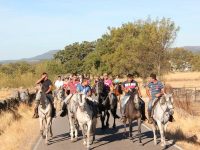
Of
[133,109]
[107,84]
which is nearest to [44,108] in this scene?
[133,109]

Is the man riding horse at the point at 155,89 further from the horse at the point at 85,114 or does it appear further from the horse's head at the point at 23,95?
the horse's head at the point at 23,95

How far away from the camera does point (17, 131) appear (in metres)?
21.1

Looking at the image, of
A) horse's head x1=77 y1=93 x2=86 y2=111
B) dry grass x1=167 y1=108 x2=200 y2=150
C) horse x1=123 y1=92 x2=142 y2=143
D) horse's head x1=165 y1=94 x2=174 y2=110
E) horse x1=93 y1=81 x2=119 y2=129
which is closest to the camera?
horse's head x1=165 y1=94 x2=174 y2=110

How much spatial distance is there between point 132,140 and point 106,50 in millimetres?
72557

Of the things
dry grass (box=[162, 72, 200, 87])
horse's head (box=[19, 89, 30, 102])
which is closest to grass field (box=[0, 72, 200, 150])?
horse's head (box=[19, 89, 30, 102])

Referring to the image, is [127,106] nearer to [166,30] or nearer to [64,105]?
[64,105]

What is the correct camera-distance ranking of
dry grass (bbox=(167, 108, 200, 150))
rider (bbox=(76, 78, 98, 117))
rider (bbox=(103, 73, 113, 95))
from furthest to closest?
rider (bbox=(103, 73, 113, 95)) < rider (bbox=(76, 78, 98, 117)) < dry grass (bbox=(167, 108, 200, 150))

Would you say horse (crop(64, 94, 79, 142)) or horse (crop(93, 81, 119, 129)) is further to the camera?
horse (crop(93, 81, 119, 129))

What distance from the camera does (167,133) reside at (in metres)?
19.0

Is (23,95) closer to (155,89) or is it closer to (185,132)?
(185,132)

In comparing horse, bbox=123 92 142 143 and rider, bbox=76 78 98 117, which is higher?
rider, bbox=76 78 98 117

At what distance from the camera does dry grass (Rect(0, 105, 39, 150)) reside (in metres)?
17.2

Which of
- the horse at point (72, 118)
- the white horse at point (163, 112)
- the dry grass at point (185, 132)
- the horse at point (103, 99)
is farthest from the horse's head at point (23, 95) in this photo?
the white horse at point (163, 112)

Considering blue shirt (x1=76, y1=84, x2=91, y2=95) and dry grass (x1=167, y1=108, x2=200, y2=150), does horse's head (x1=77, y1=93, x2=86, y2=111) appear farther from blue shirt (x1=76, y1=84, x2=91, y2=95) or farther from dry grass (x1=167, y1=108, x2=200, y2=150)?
dry grass (x1=167, y1=108, x2=200, y2=150)
